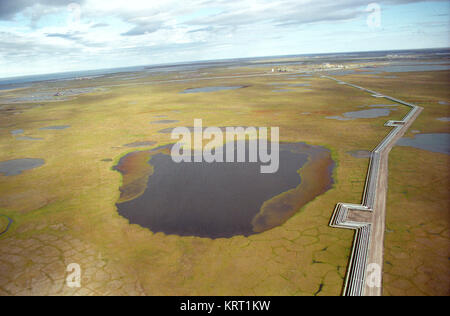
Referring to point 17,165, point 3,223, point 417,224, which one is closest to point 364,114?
point 417,224

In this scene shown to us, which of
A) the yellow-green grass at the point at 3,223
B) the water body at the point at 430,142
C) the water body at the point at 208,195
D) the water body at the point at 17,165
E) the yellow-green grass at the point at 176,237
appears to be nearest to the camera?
the yellow-green grass at the point at 176,237

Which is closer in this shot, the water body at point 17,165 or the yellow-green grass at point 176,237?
the yellow-green grass at point 176,237

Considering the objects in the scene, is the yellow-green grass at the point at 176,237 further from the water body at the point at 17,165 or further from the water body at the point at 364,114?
the water body at the point at 364,114

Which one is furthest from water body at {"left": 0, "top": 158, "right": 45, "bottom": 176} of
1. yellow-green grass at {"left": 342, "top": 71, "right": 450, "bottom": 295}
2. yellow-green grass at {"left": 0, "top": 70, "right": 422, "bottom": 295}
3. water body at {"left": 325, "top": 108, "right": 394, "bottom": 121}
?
water body at {"left": 325, "top": 108, "right": 394, "bottom": 121}

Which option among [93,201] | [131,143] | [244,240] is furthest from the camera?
[131,143]

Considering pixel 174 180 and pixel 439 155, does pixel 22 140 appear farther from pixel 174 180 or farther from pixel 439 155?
pixel 439 155

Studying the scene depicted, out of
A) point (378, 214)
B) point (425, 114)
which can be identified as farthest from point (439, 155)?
point (425, 114)

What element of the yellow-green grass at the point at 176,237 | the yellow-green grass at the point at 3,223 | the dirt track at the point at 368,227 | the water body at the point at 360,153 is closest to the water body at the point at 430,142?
the yellow-green grass at the point at 176,237
